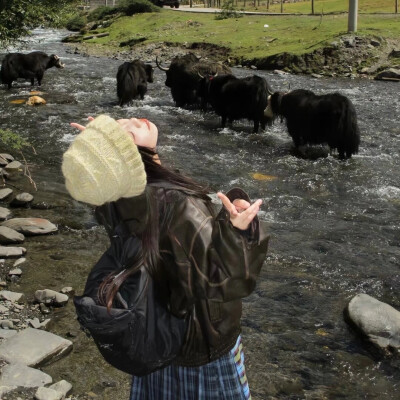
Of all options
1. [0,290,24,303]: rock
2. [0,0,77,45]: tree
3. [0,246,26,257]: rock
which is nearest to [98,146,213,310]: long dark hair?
[0,290,24,303]: rock

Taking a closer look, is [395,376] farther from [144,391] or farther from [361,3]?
[361,3]

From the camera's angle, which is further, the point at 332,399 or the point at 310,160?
the point at 310,160

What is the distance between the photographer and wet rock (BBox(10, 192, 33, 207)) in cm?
659

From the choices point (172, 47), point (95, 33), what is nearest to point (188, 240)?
point (172, 47)

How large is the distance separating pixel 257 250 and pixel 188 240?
203 mm

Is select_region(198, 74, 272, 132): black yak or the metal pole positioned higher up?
the metal pole

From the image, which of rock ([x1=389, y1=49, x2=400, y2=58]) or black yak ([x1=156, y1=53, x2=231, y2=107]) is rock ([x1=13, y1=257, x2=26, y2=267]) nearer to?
black yak ([x1=156, y1=53, x2=231, y2=107])

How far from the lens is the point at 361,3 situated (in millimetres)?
37781

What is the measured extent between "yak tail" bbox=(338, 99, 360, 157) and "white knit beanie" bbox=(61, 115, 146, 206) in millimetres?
7289

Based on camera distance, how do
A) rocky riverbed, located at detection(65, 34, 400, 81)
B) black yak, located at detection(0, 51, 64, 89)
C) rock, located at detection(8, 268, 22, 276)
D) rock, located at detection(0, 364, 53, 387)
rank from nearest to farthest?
rock, located at detection(0, 364, 53, 387), rock, located at detection(8, 268, 22, 276), black yak, located at detection(0, 51, 64, 89), rocky riverbed, located at detection(65, 34, 400, 81)

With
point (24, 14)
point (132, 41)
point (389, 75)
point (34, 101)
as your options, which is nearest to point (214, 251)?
point (24, 14)

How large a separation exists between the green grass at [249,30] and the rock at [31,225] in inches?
624

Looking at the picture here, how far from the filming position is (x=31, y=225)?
5797mm

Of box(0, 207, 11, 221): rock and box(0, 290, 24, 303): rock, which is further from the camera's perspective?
box(0, 207, 11, 221): rock
